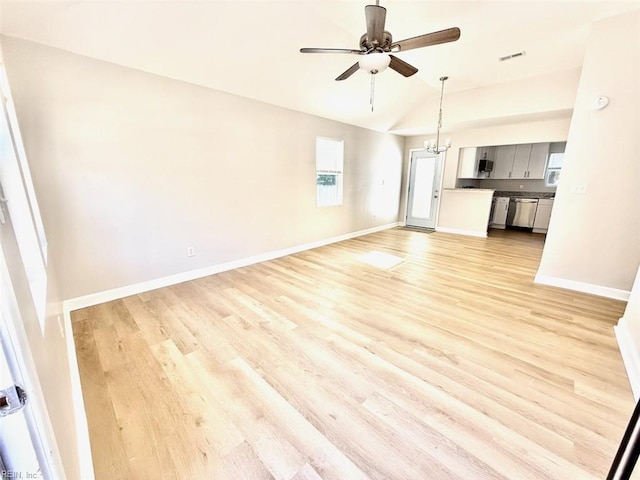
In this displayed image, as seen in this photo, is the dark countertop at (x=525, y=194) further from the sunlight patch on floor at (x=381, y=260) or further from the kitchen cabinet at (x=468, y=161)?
the sunlight patch on floor at (x=381, y=260)

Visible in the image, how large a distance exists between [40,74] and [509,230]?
8760 millimetres

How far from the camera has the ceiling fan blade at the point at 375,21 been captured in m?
1.89

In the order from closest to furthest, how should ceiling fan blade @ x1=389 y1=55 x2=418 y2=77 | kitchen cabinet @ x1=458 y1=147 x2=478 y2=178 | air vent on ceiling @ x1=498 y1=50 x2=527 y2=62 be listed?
ceiling fan blade @ x1=389 y1=55 x2=418 y2=77
air vent on ceiling @ x1=498 y1=50 x2=527 y2=62
kitchen cabinet @ x1=458 y1=147 x2=478 y2=178

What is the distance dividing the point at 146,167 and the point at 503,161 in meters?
8.06

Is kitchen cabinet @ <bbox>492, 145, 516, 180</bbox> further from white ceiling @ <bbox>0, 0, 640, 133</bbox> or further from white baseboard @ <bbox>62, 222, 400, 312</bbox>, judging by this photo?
white baseboard @ <bbox>62, 222, 400, 312</bbox>

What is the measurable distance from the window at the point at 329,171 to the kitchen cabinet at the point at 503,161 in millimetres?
4755

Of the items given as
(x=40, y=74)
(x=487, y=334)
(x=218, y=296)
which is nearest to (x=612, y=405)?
(x=487, y=334)

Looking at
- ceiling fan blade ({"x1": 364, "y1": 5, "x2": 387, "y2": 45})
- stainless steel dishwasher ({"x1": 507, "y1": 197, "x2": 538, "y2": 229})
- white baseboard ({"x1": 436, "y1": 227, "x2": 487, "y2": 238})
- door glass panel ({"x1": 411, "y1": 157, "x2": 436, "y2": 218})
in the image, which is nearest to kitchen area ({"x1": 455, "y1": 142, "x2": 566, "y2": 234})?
stainless steel dishwasher ({"x1": 507, "y1": 197, "x2": 538, "y2": 229})

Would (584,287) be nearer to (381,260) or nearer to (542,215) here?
(381,260)

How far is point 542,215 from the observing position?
6379mm

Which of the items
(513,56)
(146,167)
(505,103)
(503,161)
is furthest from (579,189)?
(146,167)

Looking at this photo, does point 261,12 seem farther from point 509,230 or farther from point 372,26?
point 509,230

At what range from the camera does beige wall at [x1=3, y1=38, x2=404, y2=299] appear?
2320 millimetres

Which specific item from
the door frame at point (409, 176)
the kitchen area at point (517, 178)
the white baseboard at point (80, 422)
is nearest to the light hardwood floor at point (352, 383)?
the white baseboard at point (80, 422)
